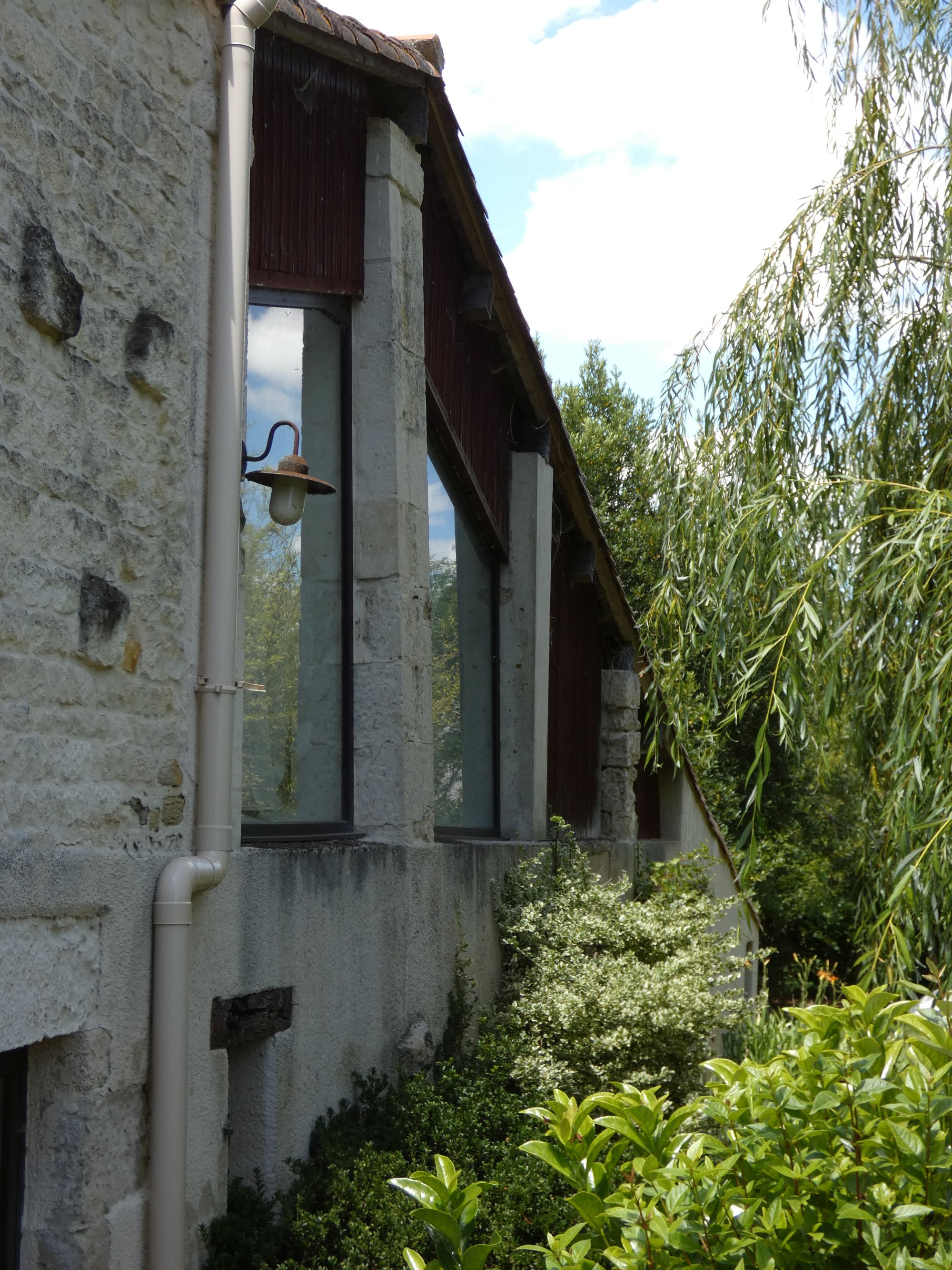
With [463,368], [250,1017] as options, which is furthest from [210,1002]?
[463,368]

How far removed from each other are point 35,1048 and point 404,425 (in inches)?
112

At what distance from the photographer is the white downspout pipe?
3.35m

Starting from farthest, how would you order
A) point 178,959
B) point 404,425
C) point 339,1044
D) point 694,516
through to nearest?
point 694,516
point 404,425
point 339,1044
point 178,959

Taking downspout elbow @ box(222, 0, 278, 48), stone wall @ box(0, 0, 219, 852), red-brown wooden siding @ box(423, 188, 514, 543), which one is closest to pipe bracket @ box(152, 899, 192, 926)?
stone wall @ box(0, 0, 219, 852)

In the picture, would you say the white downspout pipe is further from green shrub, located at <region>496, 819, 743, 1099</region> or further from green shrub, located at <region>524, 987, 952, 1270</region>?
green shrub, located at <region>496, 819, 743, 1099</region>

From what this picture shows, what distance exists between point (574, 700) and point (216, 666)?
16.1 ft

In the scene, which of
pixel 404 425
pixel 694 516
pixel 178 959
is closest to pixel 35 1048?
pixel 178 959

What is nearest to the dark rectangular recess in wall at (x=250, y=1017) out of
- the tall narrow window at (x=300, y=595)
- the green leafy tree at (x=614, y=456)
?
the tall narrow window at (x=300, y=595)

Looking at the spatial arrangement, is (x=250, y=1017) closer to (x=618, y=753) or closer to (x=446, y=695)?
(x=446, y=695)

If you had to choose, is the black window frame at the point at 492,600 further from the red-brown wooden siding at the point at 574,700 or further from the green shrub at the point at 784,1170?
the green shrub at the point at 784,1170

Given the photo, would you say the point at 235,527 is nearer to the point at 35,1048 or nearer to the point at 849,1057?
the point at 35,1048

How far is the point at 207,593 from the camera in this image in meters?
3.73

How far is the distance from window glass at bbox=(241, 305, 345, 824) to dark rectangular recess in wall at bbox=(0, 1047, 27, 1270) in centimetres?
134

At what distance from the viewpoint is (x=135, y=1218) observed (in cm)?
330
